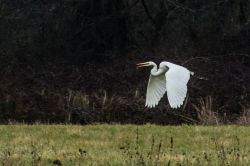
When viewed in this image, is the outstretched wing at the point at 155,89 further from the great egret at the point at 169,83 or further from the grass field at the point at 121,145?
the grass field at the point at 121,145

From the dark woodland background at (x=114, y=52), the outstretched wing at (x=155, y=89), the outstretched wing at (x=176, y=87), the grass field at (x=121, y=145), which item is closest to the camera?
the grass field at (x=121, y=145)

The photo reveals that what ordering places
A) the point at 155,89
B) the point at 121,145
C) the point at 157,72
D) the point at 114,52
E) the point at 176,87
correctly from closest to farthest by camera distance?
the point at 121,145
the point at 176,87
the point at 157,72
the point at 155,89
the point at 114,52

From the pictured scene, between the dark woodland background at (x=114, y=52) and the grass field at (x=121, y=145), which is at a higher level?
the dark woodland background at (x=114, y=52)

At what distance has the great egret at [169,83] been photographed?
31.4ft

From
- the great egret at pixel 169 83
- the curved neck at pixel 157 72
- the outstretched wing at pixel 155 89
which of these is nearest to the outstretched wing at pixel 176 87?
the great egret at pixel 169 83

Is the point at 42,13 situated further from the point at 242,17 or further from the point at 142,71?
the point at 242,17

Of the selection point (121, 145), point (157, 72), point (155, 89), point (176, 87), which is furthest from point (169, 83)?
point (121, 145)

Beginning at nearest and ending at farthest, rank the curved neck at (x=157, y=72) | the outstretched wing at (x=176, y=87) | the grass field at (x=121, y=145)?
the grass field at (x=121, y=145) → the outstretched wing at (x=176, y=87) → the curved neck at (x=157, y=72)

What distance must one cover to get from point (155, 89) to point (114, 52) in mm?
12718

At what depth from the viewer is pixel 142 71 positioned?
821 inches

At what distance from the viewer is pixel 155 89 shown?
34.3ft

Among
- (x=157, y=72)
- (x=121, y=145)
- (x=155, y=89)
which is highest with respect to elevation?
(x=157, y=72)

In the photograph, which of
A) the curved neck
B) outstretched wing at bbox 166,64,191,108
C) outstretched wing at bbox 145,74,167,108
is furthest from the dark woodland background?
outstretched wing at bbox 166,64,191,108

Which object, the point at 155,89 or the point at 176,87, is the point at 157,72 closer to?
the point at 155,89
